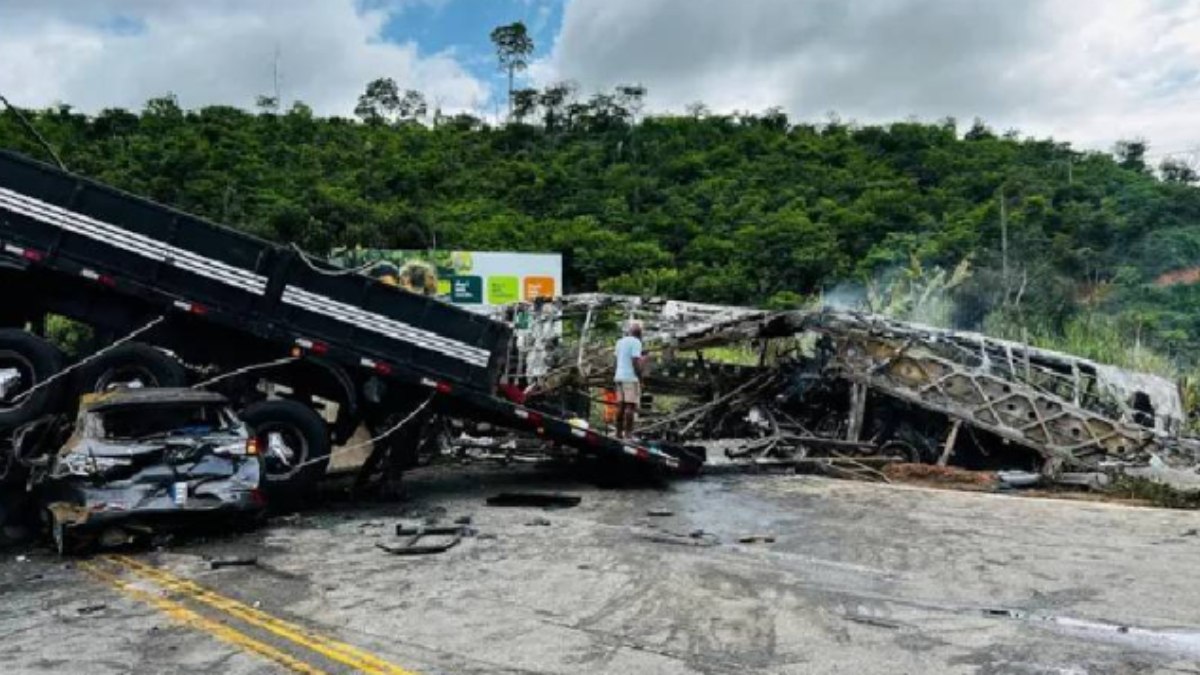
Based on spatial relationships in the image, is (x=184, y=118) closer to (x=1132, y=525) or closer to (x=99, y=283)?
(x=99, y=283)

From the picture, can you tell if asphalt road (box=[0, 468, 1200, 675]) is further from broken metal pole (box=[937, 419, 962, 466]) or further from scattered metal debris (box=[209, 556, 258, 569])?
broken metal pole (box=[937, 419, 962, 466])

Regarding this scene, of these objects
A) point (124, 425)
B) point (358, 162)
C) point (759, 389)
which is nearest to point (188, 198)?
point (358, 162)

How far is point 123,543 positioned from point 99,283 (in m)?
3.51

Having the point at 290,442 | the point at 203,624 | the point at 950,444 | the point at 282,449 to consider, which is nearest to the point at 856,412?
the point at 950,444

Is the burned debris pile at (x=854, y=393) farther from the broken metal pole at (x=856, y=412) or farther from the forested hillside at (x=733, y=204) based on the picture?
the forested hillside at (x=733, y=204)

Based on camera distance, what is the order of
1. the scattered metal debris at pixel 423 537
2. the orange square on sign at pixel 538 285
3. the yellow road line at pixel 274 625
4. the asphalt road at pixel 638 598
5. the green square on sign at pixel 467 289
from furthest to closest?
the orange square on sign at pixel 538 285, the green square on sign at pixel 467 289, the scattered metal debris at pixel 423 537, the asphalt road at pixel 638 598, the yellow road line at pixel 274 625

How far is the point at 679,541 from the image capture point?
32.8ft

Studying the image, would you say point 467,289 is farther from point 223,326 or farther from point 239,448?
point 239,448

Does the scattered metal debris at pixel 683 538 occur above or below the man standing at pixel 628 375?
below

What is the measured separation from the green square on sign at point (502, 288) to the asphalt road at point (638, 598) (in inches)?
1001

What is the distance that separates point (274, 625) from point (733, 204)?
165 feet

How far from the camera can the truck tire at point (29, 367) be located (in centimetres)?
1103

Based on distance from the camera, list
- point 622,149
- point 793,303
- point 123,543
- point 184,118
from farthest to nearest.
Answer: point 622,149, point 184,118, point 793,303, point 123,543

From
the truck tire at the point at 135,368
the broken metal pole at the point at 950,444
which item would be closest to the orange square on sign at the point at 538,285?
the broken metal pole at the point at 950,444
